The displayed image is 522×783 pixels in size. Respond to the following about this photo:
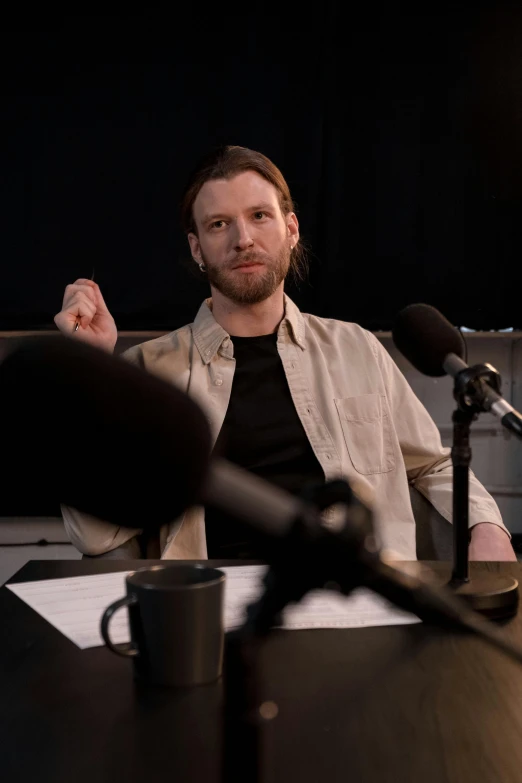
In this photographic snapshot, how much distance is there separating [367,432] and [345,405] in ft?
0.25

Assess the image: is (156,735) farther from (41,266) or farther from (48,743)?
(41,266)

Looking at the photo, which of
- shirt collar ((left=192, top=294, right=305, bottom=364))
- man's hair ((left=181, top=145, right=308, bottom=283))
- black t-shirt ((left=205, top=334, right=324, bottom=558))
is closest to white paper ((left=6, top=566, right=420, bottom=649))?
black t-shirt ((left=205, top=334, right=324, bottom=558))

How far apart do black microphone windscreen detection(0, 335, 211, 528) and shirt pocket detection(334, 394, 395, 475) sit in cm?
146

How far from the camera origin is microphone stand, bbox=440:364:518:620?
881 millimetres

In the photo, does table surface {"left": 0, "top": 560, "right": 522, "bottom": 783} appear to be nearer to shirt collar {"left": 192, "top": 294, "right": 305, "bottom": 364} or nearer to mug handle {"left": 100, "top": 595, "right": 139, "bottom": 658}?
mug handle {"left": 100, "top": 595, "right": 139, "bottom": 658}

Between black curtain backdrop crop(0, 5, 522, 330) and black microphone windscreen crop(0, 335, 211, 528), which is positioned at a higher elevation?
black curtain backdrop crop(0, 5, 522, 330)

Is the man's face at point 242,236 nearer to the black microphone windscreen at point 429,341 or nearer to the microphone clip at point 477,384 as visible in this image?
the black microphone windscreen at point 429,341

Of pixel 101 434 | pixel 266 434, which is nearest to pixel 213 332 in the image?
pixel 266 434

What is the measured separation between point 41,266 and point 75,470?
2.43m

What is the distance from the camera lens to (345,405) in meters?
1.83

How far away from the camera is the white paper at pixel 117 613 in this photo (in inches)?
34.9

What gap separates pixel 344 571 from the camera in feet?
1.19

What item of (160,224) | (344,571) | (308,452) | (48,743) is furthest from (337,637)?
(160,224)

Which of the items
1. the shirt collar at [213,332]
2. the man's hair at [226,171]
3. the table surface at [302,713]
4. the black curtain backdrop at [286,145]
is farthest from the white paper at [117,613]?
the black curtain backdrop at [286,145]
